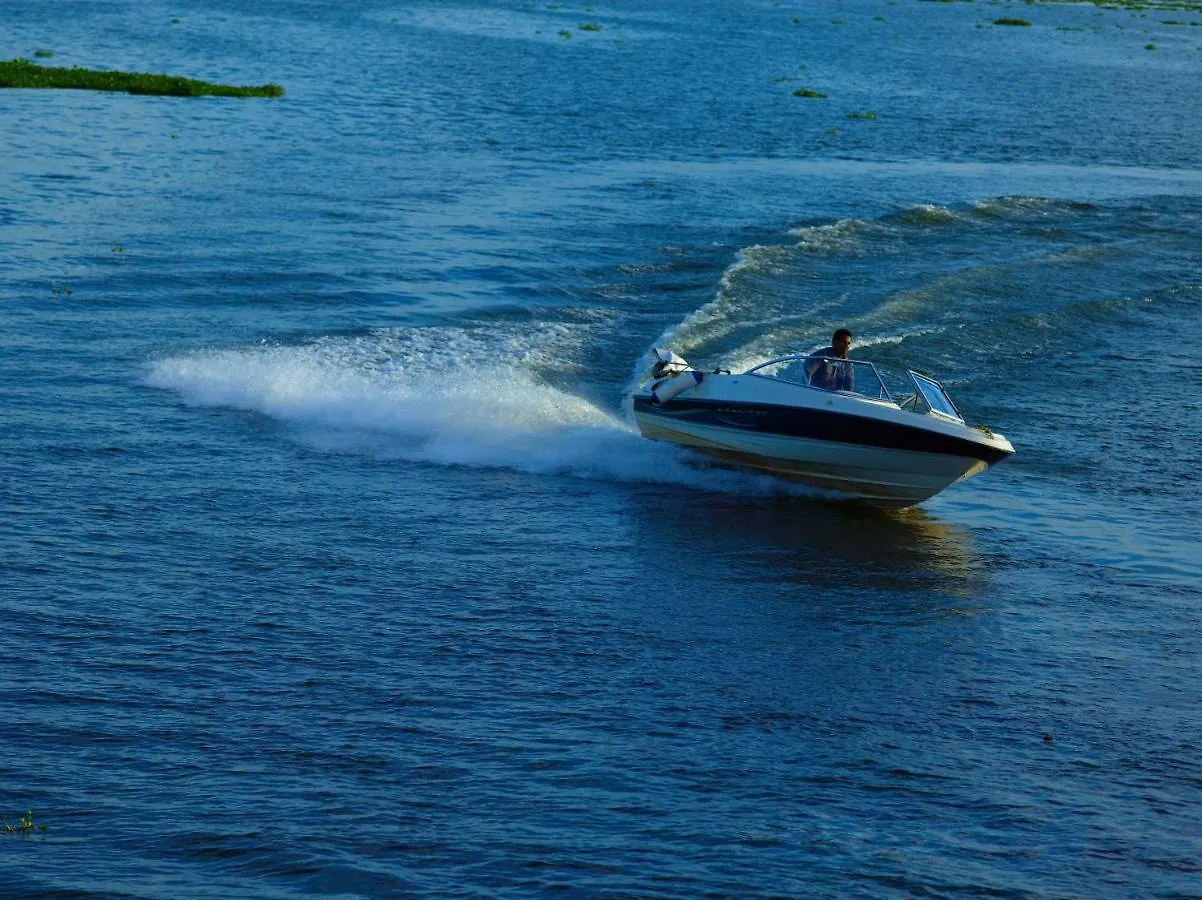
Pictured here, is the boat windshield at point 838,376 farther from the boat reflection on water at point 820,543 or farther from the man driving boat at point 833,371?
the boat reflection on water at point 820,543

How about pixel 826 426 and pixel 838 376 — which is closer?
pixel 826 426

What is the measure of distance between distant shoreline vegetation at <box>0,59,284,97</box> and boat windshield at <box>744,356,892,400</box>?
36.3 m

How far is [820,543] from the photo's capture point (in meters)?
17.6

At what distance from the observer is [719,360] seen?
79.1ft

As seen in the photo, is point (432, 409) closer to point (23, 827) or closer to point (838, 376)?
point (838, 376)

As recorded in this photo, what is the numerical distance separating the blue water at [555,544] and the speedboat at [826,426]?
0.58 meters

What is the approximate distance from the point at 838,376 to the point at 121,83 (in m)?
38.8

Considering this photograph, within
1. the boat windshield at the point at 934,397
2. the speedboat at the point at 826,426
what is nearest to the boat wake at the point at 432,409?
the speedboat at the point at 826,426

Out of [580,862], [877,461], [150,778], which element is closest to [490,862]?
[580,862]

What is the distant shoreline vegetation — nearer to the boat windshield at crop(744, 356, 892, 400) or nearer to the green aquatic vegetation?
the boat windshield at crop(744, 356, 892, 400)

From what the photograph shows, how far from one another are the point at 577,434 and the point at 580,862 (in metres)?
10.4

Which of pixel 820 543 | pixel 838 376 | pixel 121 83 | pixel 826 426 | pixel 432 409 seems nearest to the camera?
pixel 820 543

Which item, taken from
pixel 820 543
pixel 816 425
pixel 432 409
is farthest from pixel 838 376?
pixel 432 409

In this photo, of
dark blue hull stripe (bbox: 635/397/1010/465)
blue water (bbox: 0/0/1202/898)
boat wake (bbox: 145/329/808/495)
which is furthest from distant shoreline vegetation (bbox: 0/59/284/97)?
dark blue hull stripe (bbox: 635/397/1010/465)
